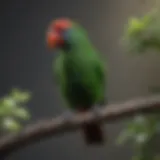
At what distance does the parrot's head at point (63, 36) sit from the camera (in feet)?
4.38

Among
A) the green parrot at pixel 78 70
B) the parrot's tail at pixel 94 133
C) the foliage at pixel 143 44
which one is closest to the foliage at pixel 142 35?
the foliage at pixel 143 44

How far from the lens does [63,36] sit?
1.36m

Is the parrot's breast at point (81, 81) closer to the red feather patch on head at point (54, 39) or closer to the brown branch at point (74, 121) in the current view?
the red feather patch on head at point (54, 39)

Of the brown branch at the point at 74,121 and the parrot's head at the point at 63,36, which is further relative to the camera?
the parrot's head at the point at 63,36

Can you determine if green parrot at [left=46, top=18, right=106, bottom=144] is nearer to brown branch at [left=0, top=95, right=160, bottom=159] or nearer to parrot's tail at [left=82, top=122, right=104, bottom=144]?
parrot's tail at [left=82, top=122, right=104, bottom=144]

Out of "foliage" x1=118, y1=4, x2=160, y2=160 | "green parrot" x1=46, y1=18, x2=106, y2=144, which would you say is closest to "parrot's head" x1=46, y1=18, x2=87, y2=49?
"green parrot" x1=46, y1=18, x2=106, y2=144

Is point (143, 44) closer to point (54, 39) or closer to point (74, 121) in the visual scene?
point (54, 39)

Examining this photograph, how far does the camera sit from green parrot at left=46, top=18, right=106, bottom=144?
1357 millimetres

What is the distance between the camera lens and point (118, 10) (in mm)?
1822

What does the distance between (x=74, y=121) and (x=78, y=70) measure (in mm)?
314

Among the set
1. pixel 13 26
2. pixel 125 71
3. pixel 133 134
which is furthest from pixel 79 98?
pixel 13 26

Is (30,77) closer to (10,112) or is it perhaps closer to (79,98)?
(79,98)

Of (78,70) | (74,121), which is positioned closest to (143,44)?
(78,70)

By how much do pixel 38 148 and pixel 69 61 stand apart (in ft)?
2.12
